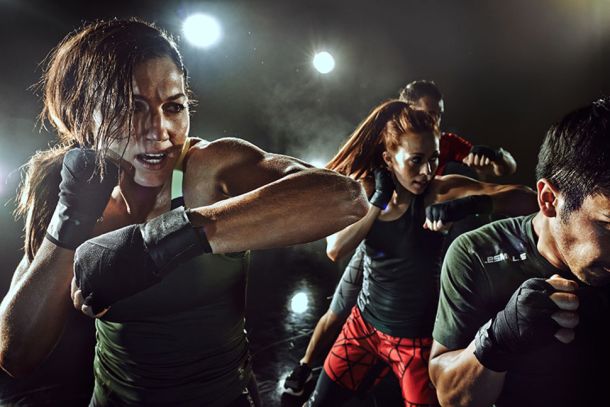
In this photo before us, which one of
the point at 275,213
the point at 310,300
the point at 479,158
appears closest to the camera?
the point at 275,213

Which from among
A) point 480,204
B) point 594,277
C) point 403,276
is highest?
point 594,277

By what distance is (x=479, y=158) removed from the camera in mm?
2918

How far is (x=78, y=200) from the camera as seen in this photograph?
1186mm

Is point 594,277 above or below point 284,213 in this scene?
below

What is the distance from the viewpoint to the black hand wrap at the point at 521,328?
3.43 ft

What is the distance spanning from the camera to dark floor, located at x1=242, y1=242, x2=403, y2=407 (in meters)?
3.13

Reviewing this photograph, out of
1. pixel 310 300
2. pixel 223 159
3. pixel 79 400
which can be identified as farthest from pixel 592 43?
pixel 79 400

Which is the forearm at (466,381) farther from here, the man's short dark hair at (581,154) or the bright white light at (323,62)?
the bright white light at (323,62)

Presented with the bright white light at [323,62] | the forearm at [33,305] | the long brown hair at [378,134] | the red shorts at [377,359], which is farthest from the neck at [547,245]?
the bright white light at [323,62]

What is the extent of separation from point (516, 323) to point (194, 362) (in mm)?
1006

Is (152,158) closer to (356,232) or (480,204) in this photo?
(356,232)

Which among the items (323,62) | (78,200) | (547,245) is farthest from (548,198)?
(323,62)

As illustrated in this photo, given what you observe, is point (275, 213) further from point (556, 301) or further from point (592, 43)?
Answer: point (592, 43)

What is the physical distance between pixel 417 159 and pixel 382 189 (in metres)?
0.29
